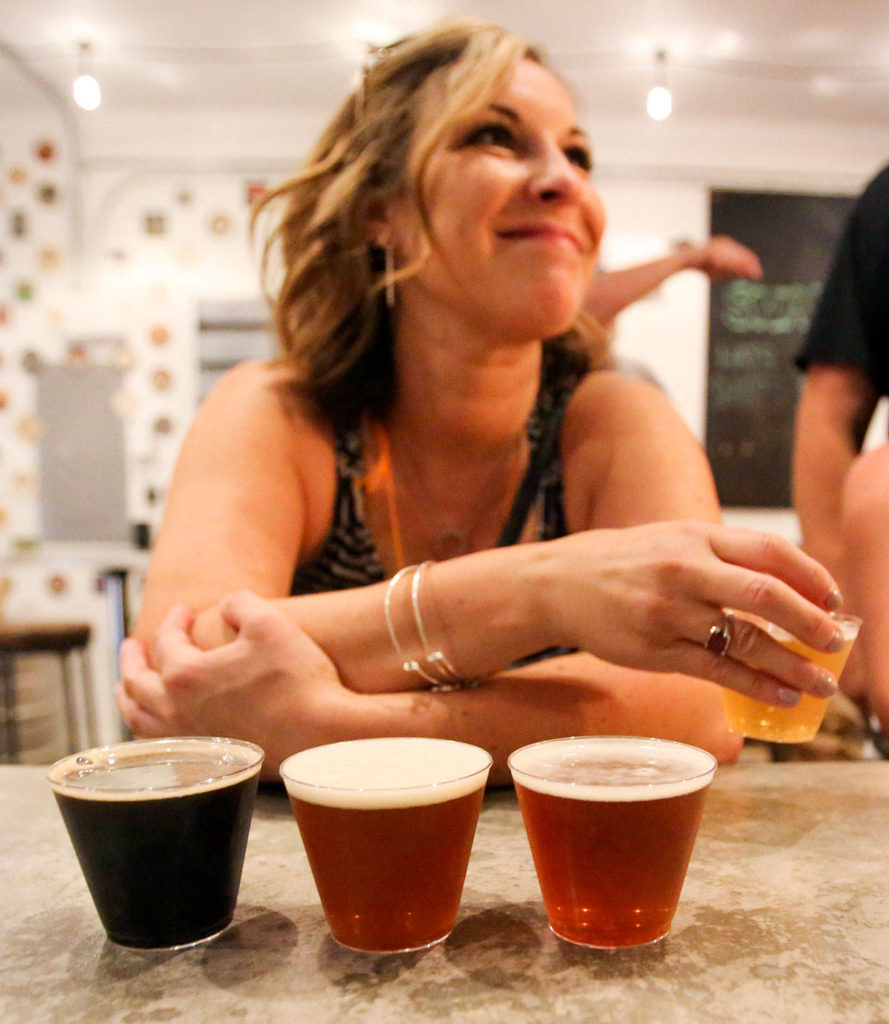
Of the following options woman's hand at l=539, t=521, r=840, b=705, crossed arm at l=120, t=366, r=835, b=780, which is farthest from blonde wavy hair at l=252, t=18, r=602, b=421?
woman's hand at l=539, t=521, r=840, b=705

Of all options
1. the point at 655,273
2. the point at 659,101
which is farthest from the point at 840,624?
the point at 659,101

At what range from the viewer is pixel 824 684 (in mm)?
775

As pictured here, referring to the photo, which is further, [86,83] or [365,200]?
[86,83]

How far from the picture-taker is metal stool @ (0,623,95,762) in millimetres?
3189

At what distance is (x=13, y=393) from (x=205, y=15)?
2276 mm

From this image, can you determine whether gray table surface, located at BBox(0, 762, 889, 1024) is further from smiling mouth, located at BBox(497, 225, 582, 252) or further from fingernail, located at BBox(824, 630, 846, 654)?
smiling mouth, located at BBox(497, 225, 582, 252)

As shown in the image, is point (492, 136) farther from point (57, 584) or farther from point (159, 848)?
point (57, 584)

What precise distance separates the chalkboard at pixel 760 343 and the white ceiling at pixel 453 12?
0.55m

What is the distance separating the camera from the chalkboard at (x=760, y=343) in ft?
15.4

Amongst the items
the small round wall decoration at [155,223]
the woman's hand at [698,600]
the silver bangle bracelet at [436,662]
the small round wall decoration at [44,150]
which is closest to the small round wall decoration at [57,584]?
the small round wall decoration at [155,223]

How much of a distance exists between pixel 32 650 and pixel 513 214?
271 centimetres

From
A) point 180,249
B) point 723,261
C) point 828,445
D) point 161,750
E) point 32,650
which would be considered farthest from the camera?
point 180,249

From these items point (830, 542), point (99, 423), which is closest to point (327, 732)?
point (830, 542)

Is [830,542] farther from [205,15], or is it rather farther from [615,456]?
[205,15]
